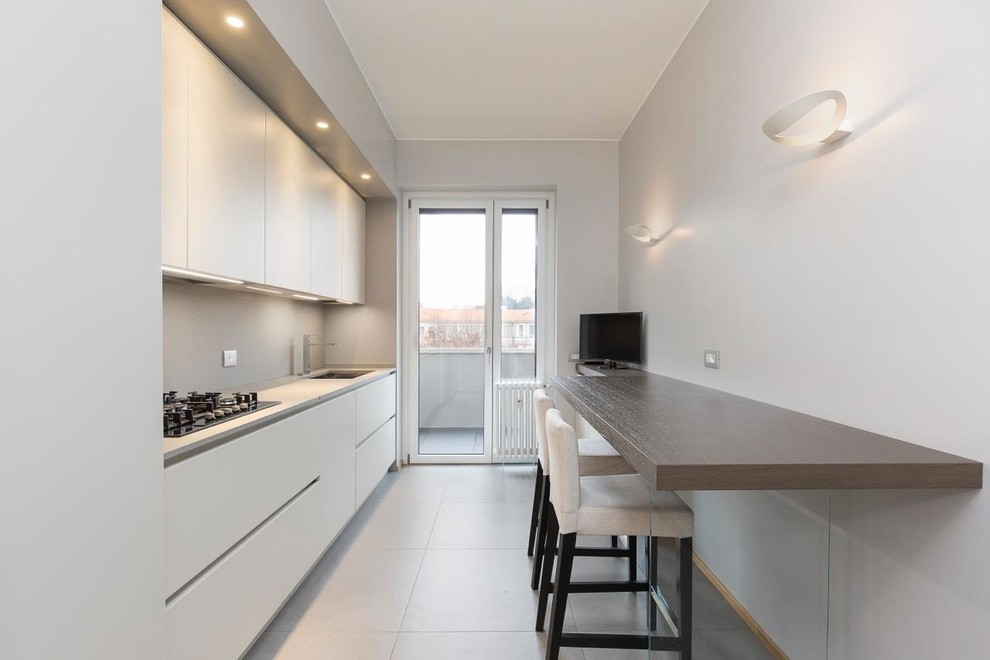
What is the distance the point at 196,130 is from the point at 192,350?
1.05 m

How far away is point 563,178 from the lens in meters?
4.34

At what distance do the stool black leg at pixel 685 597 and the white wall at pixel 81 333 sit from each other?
1465mm

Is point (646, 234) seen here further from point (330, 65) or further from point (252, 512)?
point (252, 512)

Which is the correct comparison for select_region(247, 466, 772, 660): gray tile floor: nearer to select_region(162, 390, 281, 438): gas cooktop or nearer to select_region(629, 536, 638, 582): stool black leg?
select_region(629, 536, 638, 582): stool black leg

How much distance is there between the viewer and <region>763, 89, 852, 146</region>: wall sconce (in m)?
1.41

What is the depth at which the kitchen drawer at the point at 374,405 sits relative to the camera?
3.21 m

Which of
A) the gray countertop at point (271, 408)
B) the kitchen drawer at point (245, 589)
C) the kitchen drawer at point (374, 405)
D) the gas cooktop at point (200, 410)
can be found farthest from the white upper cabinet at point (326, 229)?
the kitchen drawer at point (245, 589)

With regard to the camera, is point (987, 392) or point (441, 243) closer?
point (987, 392)

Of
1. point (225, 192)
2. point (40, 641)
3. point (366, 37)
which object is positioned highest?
point (366, 37)

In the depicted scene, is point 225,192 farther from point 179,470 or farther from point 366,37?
point 366,37

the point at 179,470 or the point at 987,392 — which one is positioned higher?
the point at 987,392

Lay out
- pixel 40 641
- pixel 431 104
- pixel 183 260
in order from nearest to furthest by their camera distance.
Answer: pixel 40 641 < pixel 183 260 < pixel 431 104

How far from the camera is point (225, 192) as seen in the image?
1979 millimetres

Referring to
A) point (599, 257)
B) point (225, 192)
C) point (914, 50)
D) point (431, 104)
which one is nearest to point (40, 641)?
point (225, 192)
